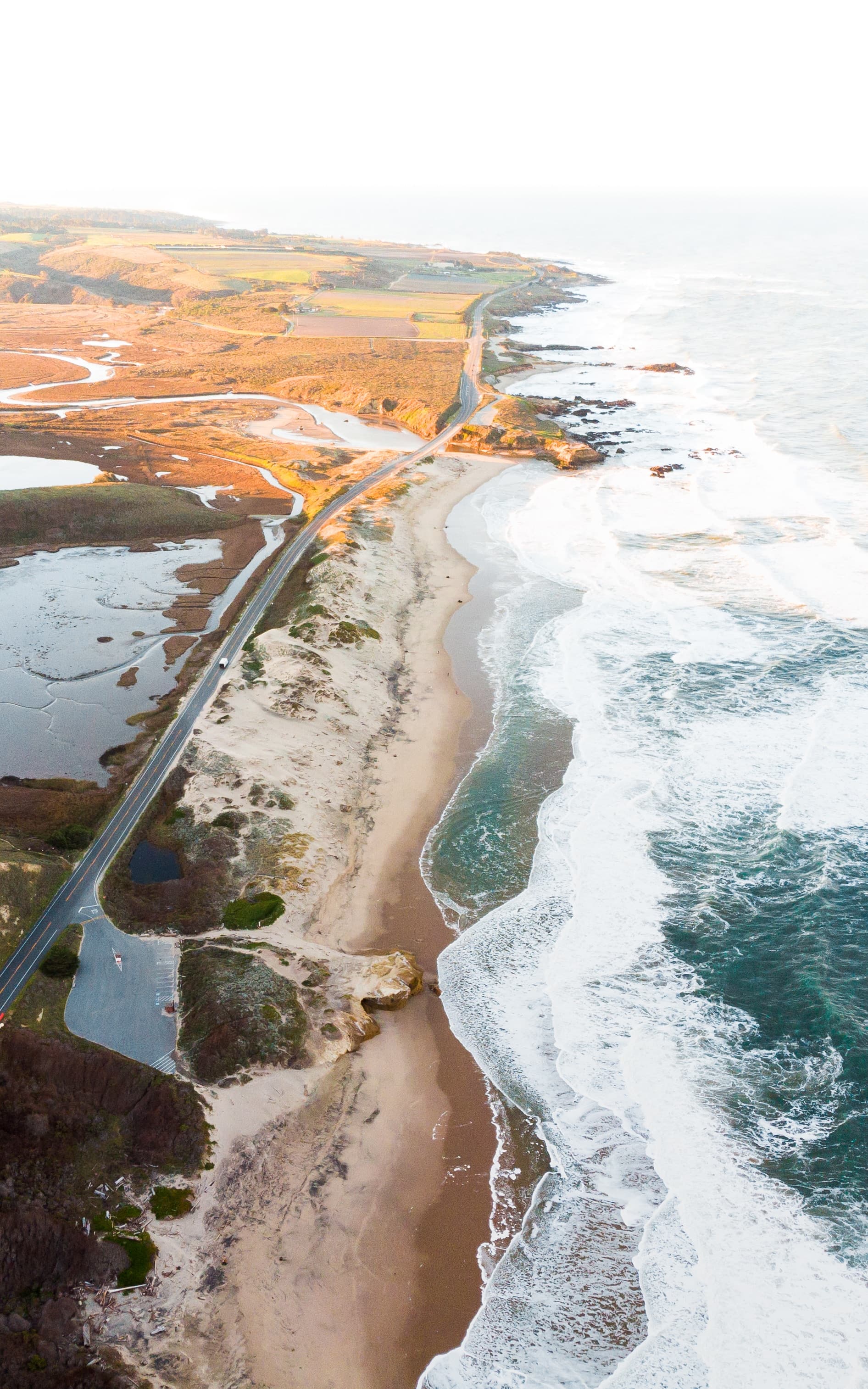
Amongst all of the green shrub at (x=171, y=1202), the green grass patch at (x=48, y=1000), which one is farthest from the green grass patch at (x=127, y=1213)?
the green grass patch at (x=48, y=1000)

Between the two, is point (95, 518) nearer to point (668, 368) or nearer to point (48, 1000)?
point (48, 1000)

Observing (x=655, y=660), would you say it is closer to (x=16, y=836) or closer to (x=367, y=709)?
(x=367, y=709)

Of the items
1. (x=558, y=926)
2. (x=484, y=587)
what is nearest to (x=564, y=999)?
(x=558, y=926)

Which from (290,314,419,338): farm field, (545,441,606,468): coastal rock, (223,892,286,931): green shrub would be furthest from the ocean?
(290,314,419,338): farm field

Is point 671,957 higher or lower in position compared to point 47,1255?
higher

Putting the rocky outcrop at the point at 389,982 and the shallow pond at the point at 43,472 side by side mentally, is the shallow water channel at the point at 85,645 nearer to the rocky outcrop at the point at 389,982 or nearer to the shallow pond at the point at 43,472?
the shallow pond at the point at 43,472

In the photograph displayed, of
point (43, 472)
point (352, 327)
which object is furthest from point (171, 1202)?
point (352, 327)
